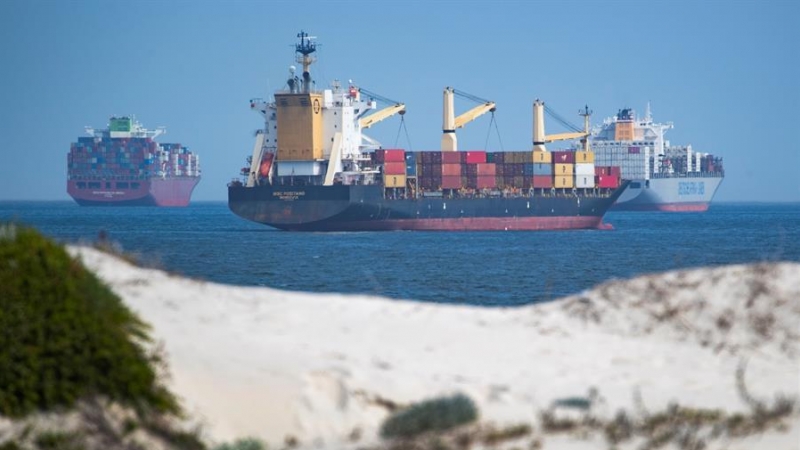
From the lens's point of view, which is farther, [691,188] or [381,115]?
[691,188]

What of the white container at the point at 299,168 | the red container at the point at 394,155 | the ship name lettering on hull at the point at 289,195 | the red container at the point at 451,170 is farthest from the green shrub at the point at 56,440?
the red container at the point at 451,170

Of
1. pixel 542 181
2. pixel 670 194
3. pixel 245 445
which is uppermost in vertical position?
pixel 542 181

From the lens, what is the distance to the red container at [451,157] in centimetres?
7838

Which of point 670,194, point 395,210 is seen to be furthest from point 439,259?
point 670,194

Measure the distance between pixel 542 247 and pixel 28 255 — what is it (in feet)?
157

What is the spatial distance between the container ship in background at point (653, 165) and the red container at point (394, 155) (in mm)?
63504

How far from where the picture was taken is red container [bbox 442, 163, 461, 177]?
77688mm

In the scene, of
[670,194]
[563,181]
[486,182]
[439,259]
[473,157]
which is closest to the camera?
[439,259]

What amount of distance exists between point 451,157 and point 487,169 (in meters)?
2.46

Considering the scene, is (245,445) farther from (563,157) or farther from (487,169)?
(563,157)

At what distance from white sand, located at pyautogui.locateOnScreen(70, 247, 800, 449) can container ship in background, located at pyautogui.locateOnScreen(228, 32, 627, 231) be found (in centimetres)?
5706

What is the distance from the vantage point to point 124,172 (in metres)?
177

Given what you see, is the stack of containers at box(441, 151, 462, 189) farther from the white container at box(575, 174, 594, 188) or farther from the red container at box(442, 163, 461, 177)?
the white container at box(575, 174, 594, 188)

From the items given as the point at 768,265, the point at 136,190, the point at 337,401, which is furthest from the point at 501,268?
the point at 136,190
